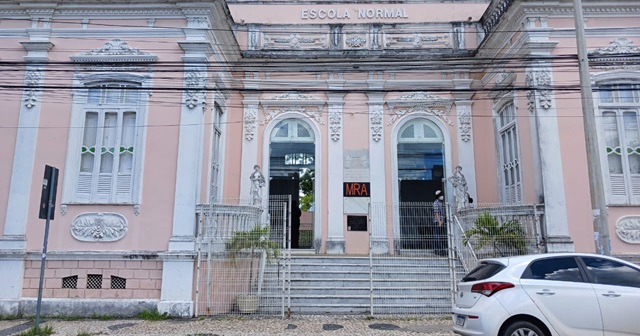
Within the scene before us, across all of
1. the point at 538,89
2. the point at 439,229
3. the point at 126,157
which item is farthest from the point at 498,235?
the point at 126,157

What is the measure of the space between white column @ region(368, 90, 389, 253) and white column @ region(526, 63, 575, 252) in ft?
13.6

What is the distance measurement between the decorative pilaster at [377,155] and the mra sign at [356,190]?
17 centimetres

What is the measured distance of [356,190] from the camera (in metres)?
12.3

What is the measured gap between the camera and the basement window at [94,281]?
891 cm

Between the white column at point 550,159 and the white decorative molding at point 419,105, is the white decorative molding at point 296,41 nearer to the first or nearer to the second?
the white decorative molding at point 419,105

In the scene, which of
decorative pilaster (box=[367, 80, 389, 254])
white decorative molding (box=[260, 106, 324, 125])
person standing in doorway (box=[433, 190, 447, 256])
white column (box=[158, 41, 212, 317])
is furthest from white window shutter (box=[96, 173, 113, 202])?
person standing in doorway (box=[433, 190, 447, 256])

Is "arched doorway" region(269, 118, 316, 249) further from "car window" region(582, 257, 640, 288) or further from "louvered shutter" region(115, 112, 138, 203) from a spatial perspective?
"car window" region(582, 257, 640, 288)

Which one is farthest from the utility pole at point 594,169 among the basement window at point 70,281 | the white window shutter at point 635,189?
the basement window at point 70,281

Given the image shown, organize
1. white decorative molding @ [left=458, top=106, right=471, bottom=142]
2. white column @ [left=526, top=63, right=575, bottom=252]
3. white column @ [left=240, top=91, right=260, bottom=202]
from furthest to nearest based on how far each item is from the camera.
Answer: white decorative molding @ [left=458, top=106, right=471, bottom=142]
white column @ [left=240, top=91, right=260, bottom=202]
white column @ [left=526, top=63, right=575, bottom=252]

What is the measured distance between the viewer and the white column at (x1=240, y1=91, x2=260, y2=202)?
12.4m

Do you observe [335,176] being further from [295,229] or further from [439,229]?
[439,229]

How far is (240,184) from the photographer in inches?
487

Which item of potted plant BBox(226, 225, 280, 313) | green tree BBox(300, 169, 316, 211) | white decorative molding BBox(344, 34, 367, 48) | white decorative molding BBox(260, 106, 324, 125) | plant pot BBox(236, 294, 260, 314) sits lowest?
plant pot BBox(236, 294, 260, 314)

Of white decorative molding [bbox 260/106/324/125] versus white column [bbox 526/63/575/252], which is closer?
white column [bbox 526/63/575/252]
